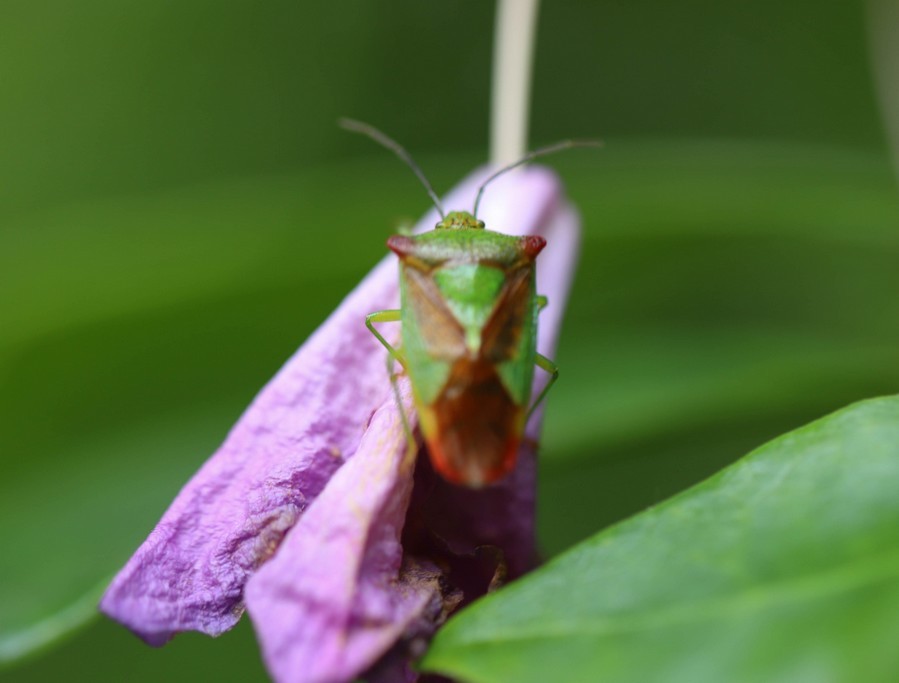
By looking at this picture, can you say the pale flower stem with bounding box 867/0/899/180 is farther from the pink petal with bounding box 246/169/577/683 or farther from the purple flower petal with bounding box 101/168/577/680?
the pink petal with bounding box 246/169/577/683

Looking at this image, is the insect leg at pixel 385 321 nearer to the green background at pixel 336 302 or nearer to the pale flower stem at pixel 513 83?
the green background at pixel 336 302

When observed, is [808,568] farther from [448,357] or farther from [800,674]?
[448,357]

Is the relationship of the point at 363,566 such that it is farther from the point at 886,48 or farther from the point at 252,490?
the point at 886,48

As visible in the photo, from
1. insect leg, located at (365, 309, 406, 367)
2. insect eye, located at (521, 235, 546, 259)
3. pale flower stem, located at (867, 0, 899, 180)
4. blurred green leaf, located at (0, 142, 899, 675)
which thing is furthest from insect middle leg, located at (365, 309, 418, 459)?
pale flower stem, located at (867, 0, 899, 180)

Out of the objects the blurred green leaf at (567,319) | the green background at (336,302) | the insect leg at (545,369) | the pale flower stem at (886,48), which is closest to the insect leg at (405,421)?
the insect leg at (545,369)

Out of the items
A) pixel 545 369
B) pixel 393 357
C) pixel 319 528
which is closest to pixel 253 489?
pixel 319 528

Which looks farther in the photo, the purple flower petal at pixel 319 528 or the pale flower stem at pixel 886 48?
the pale flower stem at pixel 886 48

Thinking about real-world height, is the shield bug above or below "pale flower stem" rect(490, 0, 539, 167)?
below
